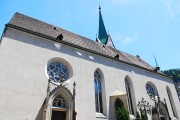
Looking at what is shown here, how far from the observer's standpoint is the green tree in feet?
50.8

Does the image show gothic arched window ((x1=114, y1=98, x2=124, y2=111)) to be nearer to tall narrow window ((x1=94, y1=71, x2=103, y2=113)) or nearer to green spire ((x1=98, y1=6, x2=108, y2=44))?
tall narrow window ((x1=94, y1=71, x2=103, y2=113))

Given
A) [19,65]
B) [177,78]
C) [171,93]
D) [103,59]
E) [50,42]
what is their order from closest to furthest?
1. [19,65]
2. [50,42]
3. [103,59]
4. [171,93]
5. [177,78]

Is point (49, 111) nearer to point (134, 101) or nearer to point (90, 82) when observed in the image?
point (90, 82)

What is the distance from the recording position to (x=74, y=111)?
42.7ft

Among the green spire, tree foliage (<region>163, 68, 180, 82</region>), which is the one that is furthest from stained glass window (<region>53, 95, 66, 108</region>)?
tree foliage (<region>163, 68, 180, 82</region>)

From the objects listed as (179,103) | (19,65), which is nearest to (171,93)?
(179,103)

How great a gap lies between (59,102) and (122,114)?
18.9ft

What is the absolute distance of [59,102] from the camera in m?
13.2

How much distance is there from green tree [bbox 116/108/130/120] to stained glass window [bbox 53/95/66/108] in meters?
5.14

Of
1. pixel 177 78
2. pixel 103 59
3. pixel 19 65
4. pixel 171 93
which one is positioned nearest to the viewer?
pixel 19 65

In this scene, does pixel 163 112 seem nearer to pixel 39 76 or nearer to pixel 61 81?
pixel 61 81

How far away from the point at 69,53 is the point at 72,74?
1931 mm

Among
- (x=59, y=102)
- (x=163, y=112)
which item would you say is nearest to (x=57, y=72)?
(x=59, y=102)

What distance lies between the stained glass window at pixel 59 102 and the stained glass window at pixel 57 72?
1489 millimetres
